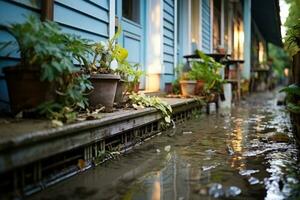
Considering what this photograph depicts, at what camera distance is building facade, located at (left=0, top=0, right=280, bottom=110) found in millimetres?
3036

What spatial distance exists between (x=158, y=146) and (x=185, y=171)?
1.01 m

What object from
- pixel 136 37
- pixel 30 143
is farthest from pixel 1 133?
pixel 136 37

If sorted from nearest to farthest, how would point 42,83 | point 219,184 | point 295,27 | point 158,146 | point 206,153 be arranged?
point 219,184 < point 42,83 < point 206,153 < point 158,146 < point 295,27

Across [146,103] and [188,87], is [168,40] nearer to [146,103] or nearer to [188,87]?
[188,87]

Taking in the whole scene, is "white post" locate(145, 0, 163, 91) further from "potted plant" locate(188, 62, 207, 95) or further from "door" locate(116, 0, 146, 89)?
"potted plant" locate(188, 62, 207, 95)

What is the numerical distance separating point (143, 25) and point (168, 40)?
96cm

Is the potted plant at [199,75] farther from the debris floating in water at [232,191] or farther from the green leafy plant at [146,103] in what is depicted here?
the debris floating in water at [232,191]

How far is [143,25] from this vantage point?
6.36 meters

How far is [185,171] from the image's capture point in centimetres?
268

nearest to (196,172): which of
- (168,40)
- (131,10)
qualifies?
(131,10)

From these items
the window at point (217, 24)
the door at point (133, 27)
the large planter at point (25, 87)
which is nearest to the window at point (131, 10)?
the door at point (133, 27)

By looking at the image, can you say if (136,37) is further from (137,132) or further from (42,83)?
(42,83)

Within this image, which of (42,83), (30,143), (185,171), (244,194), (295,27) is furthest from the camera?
(295,27)

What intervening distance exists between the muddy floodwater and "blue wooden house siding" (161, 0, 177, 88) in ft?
10.1
